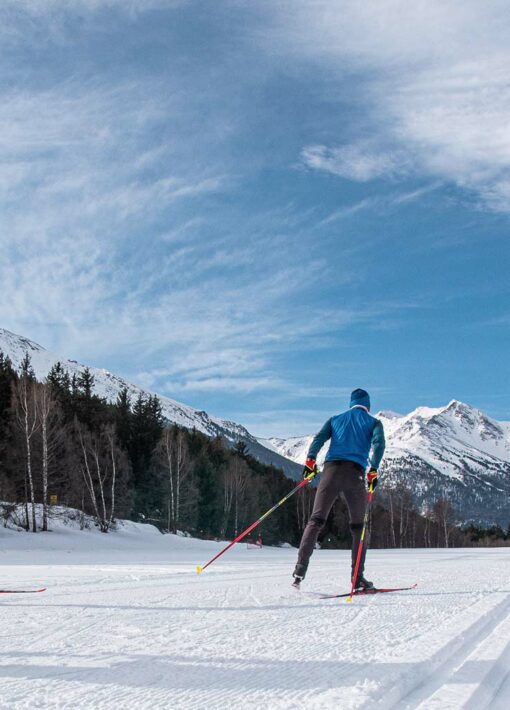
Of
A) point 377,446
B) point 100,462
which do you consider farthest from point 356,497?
point 100,462

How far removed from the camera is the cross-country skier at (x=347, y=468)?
6.09 meters

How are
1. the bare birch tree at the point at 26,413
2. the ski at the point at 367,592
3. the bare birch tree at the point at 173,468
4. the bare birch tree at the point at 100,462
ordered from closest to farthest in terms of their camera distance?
the ski at the point at 367,592
the bare birch tree at the point at 26,413
the bare birch tree at the point at 100,462
the bare birch tree at the point at 173,468

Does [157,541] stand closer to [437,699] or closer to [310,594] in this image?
[310,594]

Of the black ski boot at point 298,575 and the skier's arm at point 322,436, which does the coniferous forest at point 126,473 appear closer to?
the skier's arm at point 322,436

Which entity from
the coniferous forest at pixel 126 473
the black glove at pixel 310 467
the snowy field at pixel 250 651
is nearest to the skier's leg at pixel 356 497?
the black glove at pixel 310 467

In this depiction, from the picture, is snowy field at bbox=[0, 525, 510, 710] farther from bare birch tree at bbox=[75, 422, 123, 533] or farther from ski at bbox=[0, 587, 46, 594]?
bare birch tree at bbox=[75, 422, 123, 533]

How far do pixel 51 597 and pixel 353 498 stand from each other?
9.29 feet

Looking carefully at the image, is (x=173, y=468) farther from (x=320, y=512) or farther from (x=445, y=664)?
(x=445, y=664)

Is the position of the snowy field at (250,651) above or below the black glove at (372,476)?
below

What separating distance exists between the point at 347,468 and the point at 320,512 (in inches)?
19.3

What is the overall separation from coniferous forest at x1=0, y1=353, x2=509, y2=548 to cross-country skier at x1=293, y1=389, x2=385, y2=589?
22986 millimetres

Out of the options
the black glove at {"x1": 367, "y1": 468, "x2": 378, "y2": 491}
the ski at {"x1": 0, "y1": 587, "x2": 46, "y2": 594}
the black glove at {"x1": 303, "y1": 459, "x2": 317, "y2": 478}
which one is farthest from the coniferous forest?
the black glove at {"x1": 367, "y1": 468, "x2": 378, "y2": 491}

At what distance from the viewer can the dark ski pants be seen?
6031 millimetres

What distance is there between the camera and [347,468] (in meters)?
6.16
